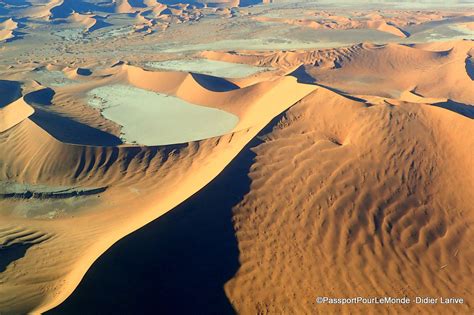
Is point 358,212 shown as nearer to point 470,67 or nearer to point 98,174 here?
point 98,174

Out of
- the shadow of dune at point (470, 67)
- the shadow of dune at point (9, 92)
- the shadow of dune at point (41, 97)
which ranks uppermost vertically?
the shadow of dune at point (470, 67)

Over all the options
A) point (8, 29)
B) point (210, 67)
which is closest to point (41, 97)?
point (210, 67)

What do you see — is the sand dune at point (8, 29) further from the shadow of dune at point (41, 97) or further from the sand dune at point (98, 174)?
the sand dune at point (98, 174)

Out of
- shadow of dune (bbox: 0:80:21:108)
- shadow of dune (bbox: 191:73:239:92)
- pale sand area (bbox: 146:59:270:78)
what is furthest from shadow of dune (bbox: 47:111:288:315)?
pale sand area (bbox: 146:59:270:78)

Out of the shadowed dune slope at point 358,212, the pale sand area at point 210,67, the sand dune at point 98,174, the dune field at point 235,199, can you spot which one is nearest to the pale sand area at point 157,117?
the dune field at point 235,199

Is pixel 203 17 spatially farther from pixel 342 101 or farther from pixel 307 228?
pixel 307 228

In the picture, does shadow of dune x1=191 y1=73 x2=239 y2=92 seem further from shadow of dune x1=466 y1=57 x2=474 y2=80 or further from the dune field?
shadow of dune x1=466 y1=57 x2=474 y2=80
